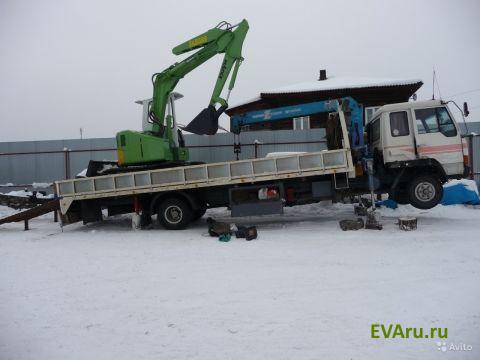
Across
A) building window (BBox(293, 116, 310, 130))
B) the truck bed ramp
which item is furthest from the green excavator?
building window (BBox(293, 116, 310, 130))

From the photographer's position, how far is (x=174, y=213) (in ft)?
28.2

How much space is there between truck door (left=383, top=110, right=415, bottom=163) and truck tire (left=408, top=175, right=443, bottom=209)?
60 cm

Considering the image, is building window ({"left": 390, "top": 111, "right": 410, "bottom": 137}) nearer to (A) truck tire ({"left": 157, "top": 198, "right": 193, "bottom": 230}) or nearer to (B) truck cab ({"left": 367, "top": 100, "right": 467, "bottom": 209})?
(B) truck cab ({"left": 367, "top": 100, "right": 467, "bottom": 209})

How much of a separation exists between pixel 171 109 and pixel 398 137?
6301 mm

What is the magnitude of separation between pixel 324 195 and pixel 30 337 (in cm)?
654

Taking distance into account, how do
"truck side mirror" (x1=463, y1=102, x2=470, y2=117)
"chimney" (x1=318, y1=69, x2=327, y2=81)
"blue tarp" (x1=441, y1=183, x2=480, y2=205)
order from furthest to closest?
1. "chimney" (x1=318, y1=69, x2=327, y2=81)
2. "blue tarp" (x1=441, y1=183, x2=480, y2=205)
3. "truck side mirror" (x1=463, y1=102, x2=470, y2=117)

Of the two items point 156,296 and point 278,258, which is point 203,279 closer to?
point 156,296

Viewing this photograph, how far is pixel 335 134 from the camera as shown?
8414 mm

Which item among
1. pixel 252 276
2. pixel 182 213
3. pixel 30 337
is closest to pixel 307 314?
pixel 252 276

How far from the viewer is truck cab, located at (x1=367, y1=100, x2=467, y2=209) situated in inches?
306

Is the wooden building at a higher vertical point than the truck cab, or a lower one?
higher

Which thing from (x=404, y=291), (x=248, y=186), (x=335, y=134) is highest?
(x=335, y=134)

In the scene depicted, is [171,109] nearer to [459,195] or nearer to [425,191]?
[425,191]
